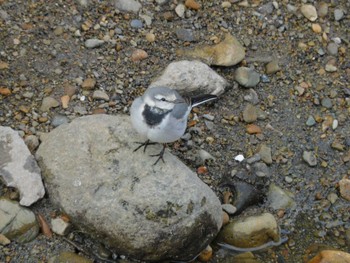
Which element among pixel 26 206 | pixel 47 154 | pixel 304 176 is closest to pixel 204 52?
pixel 304 176

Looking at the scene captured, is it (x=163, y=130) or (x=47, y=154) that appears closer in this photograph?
(x=163, y=130)

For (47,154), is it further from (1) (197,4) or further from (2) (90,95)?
(1) (197,4)

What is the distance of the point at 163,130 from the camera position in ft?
16.7

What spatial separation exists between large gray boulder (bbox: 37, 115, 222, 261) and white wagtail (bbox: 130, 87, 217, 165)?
33cm

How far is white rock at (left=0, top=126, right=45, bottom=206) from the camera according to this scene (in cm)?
530

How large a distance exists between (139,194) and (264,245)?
135 centimetres

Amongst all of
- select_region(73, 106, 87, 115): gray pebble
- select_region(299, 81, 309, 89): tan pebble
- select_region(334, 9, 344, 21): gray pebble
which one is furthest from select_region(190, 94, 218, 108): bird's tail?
select_region(334, 9, 344, 21): gray pebble

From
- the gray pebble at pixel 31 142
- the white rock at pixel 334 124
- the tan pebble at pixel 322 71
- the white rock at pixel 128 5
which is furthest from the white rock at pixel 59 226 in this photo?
the tan pebble at pixel 322 71

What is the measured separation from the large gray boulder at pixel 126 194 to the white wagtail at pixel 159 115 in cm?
33

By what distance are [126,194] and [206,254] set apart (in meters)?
0.94

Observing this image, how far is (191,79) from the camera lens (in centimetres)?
630

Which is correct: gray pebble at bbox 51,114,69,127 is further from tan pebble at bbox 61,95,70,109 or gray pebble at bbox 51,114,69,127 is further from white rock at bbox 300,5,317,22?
white rock at bbox 300,5,317,22

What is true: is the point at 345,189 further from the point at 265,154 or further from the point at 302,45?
the point at 302,45

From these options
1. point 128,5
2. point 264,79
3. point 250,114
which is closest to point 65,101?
point 128,5
